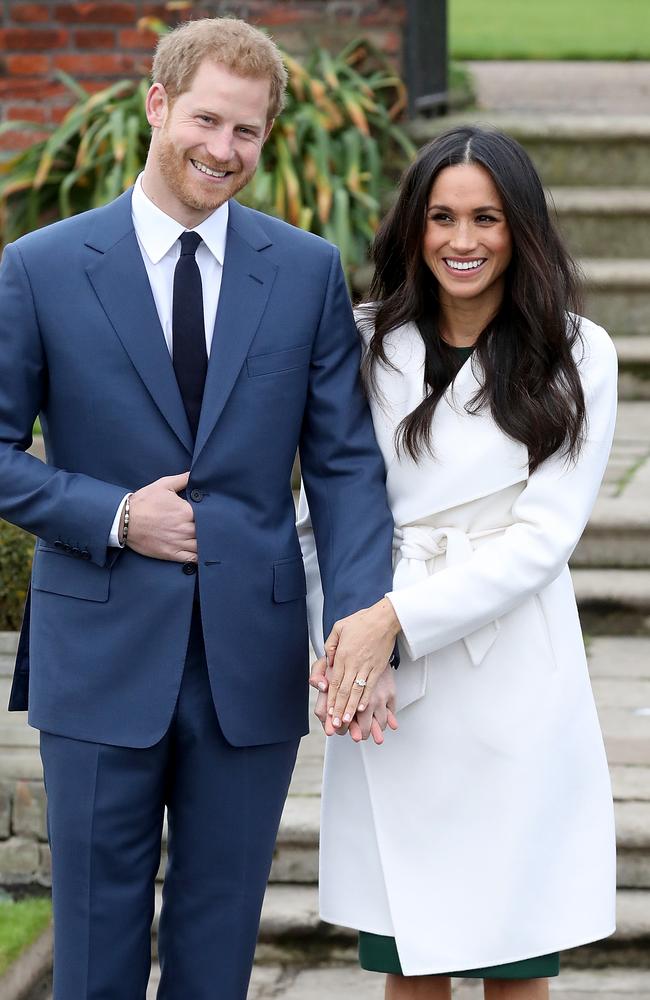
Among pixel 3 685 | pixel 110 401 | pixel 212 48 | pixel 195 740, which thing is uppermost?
pixel 212 48

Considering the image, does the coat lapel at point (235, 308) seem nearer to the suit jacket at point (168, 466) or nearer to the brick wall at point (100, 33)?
the suit jacket at point (168, 466)

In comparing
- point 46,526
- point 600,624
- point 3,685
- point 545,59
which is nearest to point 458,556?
point 46,526

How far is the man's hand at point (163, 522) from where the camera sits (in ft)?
7.71

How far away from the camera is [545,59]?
9.68 metres

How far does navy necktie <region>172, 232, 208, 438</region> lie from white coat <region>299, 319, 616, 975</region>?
0.33 m

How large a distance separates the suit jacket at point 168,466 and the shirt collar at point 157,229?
0.02m

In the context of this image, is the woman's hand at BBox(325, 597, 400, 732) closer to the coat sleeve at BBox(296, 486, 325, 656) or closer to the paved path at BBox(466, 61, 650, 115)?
the coat sleeve at BBox(296, 486, 325, 656)

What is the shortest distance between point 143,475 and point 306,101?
4.21 m

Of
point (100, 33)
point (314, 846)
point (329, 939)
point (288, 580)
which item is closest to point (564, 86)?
point (100, 33)

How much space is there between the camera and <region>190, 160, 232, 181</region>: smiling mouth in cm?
234

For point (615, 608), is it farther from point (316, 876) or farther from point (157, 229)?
point (157, 229)

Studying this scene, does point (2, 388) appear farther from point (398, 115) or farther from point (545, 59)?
point (545, 59)

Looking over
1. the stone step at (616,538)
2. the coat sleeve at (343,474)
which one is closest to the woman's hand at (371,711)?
the coat sleeve at (343,474)

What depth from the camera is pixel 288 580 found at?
98.7 inches
